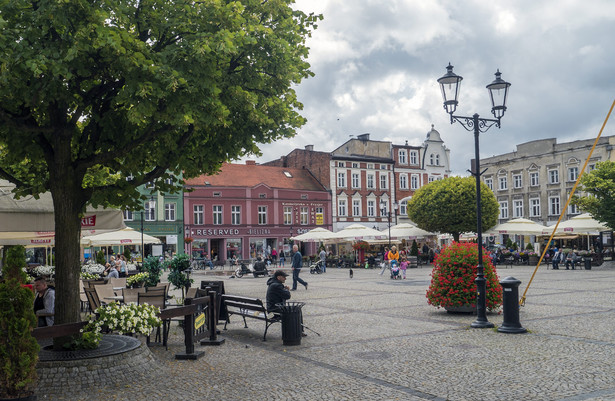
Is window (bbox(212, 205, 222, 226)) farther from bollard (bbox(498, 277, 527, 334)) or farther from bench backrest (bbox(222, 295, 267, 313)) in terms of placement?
bollard (bbox(498, 277, 527, 334))

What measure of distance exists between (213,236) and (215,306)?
44.2 metres

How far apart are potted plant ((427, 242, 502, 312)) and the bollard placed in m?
2.03

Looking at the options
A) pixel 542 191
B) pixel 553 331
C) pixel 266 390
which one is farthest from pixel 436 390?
pixel 542 191

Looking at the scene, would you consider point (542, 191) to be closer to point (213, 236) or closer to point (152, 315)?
point (213, 236)

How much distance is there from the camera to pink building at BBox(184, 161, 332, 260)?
53438 mm

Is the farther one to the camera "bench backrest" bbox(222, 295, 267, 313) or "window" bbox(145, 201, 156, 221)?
"window" bbox(145, 201, 156, 221)

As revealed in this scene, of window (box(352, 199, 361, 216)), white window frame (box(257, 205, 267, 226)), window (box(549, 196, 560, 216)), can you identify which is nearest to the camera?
white window frame (box(257, 205, 267, 226))

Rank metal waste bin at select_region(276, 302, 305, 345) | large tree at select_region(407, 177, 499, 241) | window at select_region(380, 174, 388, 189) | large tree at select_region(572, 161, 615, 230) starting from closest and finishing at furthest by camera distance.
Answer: metal waste bin at select_region(276, 302, 305, 345) → large tree at select_region(572, 161, 615, 230) → large tree at select_region(407, 177, 499, 241) → window at select_region(380, 174, 388, 189)

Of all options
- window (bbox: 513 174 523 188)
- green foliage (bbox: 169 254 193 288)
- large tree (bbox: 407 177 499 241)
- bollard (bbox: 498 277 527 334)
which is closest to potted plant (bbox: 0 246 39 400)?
bollard (bbox: 498 277 527 334)

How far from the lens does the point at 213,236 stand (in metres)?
53.7

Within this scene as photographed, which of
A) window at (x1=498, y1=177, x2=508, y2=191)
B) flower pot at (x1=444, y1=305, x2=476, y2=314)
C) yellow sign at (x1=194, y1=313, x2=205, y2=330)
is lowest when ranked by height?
flower pot at (x1=444, y1=305, x2=476, y2=314)

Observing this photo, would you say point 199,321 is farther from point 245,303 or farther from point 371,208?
point 371,208

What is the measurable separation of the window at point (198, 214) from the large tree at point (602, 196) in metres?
32.1

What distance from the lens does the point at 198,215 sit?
5359 cm
